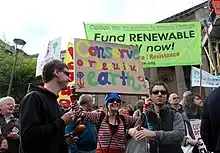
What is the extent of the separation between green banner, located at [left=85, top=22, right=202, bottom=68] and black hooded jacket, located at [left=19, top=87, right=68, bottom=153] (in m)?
6.86

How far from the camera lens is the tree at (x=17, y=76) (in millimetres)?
37875

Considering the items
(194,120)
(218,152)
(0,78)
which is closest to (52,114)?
(218,152)

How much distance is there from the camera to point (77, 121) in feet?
13.1

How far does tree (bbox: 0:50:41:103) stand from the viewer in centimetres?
3788

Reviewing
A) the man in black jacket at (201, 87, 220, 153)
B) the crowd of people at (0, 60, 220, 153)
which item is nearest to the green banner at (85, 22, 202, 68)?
the crowd of people at (0, 60, 220, 153)

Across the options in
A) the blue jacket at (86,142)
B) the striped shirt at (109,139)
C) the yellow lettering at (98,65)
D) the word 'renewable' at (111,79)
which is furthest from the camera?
the blue jacket at (86,142)

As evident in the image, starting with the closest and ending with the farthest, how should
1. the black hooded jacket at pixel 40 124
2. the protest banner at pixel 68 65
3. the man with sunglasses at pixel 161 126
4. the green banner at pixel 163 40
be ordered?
the black hooded jacket at pixel 40 124 < the man with sunglasses at pixel 161 126 < the protest banner at pixel 68 65 < the green banner at pixel 163 40

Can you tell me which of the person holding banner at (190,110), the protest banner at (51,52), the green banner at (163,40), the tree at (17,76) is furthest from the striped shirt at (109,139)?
the tree at (17,76)

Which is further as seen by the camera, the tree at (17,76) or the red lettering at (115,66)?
the tree at (17,76)

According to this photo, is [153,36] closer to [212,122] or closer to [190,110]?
[190,110]

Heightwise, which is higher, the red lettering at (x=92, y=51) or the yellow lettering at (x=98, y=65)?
the red lettering at (x=92, y=51)

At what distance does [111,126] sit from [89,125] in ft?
3.82

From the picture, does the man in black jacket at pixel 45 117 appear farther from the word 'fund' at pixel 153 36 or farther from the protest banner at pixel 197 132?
the word 'fund' at pixel 153 36

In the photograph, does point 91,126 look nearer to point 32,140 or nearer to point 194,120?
point 194,120
